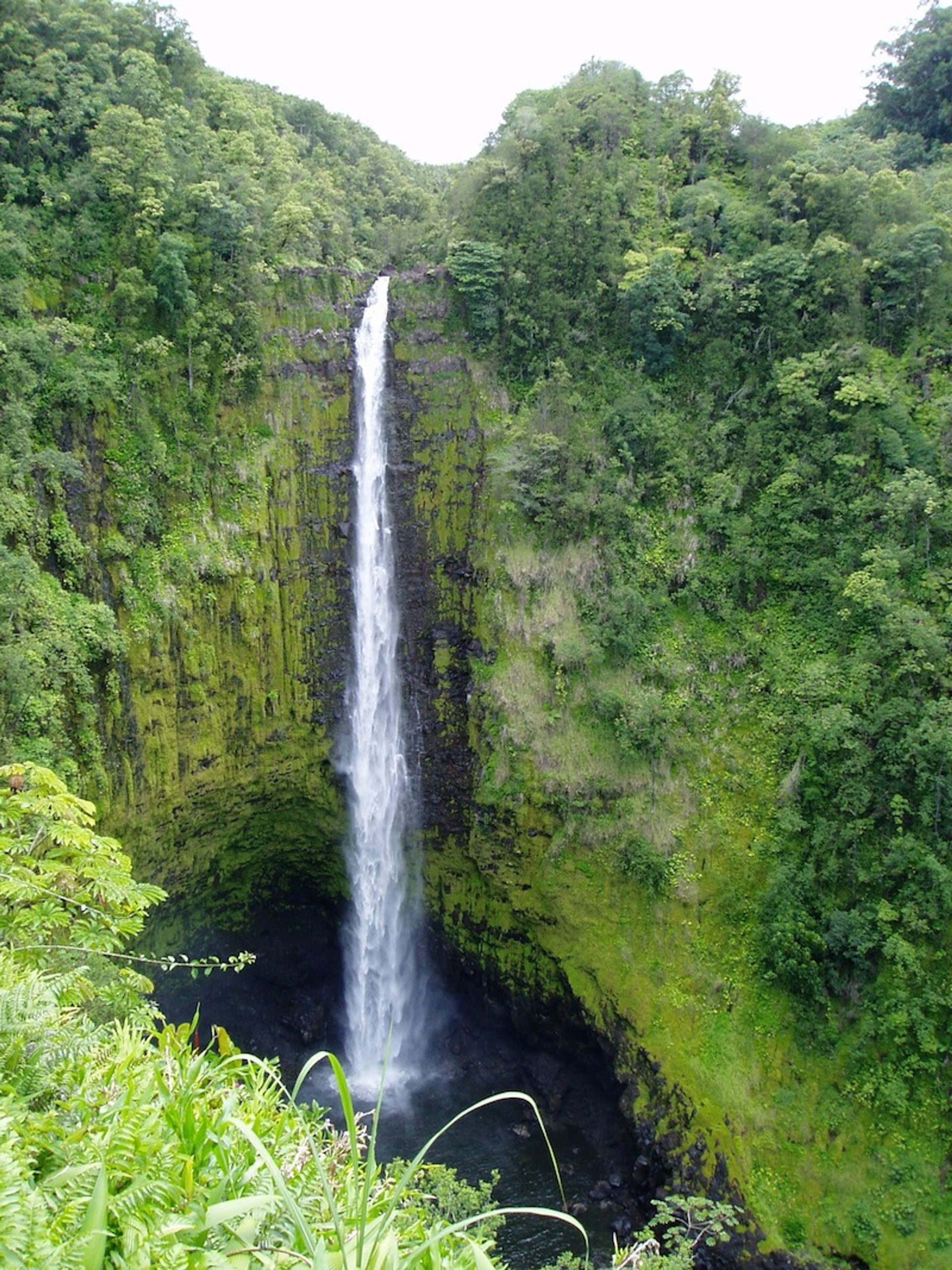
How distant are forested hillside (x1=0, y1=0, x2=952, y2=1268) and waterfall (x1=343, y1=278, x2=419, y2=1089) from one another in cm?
82

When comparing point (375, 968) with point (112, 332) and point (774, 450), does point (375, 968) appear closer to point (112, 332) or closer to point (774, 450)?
point (774, 450)

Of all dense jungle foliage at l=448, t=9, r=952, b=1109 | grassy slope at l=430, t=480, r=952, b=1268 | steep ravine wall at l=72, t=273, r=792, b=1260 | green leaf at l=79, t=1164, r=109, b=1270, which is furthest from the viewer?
steep ravine wall at l=72, t=273, r=792, b=1260

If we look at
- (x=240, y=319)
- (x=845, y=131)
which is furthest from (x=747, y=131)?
(x=240, y=319)

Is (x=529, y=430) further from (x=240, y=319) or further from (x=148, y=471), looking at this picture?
(x=148, y=471)

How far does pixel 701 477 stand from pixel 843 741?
249 inches

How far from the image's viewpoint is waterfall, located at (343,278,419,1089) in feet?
60.4

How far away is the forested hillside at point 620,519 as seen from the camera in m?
13.5

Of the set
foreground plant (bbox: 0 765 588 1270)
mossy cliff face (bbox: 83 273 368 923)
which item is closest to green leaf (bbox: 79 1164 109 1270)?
foreground plant (bbox: 0 765 588 1270)

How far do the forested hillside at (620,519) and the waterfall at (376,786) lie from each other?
815mm

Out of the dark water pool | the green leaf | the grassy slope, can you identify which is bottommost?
the dark water pool

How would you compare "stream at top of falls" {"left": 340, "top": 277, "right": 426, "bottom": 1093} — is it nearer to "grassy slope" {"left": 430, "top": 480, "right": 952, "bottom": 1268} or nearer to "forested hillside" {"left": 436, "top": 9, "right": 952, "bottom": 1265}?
"grassy slope" {"left": 430, "top": 480, "right": 952, "bottom": 1268}

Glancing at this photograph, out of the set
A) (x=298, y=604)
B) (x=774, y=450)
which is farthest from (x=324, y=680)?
(x=774, y=450)

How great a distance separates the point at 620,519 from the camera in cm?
1783

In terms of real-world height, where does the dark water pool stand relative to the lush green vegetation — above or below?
below
